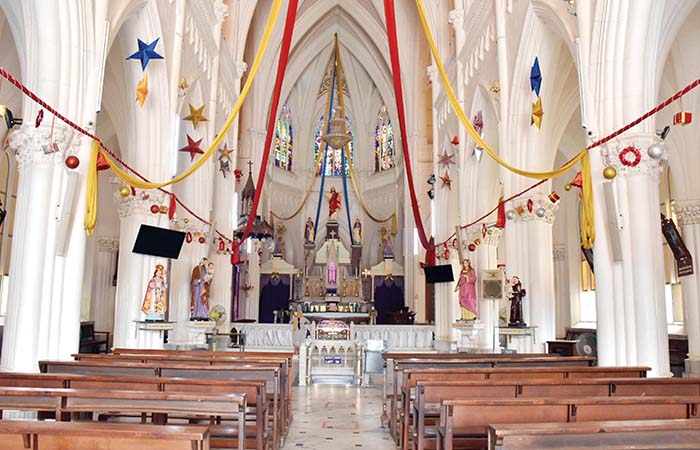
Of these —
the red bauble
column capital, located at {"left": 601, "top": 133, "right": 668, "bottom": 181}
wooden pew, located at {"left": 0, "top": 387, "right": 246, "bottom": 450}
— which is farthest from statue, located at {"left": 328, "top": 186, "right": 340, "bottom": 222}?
wooden pew, located at {"left": 0, "top": 387, "right": 246, "bottom": 450}

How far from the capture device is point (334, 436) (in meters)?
8.34

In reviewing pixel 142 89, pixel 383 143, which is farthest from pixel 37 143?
pixel 383 143

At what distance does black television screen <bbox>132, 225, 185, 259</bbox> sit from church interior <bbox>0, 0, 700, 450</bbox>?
46 mm

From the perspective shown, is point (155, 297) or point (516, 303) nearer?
point (155, 297)

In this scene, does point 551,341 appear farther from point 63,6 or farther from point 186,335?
point 63,6

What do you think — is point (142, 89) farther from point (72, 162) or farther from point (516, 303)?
point (516, 303)

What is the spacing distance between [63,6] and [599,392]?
927cm

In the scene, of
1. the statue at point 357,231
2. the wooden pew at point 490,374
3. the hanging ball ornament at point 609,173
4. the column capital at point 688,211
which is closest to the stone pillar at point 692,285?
the column capital at point 688,211

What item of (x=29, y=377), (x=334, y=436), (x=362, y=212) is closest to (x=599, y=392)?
(x=334, y=436)

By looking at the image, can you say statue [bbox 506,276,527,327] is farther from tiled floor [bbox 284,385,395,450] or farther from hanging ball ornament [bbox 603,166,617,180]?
hanging ball ornament [bbox 603,166,617,180]

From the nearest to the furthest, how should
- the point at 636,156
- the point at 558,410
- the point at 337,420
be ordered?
the point at 558,410, the point at 636,156, the point at 337,420

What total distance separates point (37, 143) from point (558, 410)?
8093 mm

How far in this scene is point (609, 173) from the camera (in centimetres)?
894

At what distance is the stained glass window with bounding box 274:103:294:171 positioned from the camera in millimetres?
35094
